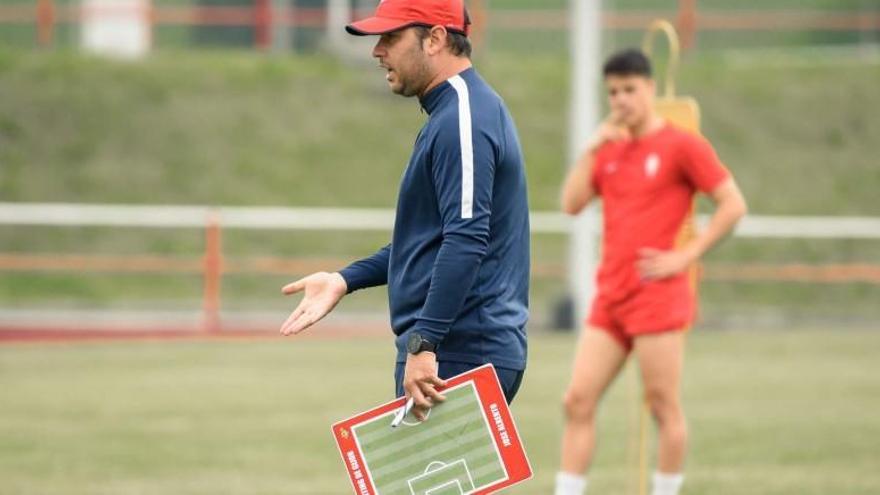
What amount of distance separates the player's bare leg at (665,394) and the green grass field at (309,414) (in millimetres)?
1191

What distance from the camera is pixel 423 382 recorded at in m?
4.94

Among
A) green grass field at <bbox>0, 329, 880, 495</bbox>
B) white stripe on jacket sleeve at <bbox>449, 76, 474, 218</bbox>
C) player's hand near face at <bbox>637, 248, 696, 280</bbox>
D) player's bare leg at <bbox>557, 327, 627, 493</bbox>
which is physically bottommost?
green grass field at <bbox>0, 329, 880, 495</bbox>

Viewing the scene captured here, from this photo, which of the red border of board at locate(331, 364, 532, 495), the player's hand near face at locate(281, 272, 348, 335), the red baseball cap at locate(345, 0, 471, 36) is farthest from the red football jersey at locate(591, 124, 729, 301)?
the red border of board at locate(331, 364, 532, 495)

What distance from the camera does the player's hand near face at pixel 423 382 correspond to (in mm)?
4938

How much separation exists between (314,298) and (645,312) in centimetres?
273

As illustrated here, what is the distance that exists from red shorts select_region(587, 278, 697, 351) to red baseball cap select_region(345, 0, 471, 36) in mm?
2830

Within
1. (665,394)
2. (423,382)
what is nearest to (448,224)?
(423,382)

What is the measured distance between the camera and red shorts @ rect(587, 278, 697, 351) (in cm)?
773

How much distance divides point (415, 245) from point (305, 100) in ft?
70.2

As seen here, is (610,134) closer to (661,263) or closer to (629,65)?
(629,65)

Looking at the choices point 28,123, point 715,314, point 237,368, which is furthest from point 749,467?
point 28,123

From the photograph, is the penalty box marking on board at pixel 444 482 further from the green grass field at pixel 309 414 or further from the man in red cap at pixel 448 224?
the green grass field at pixel 309 414

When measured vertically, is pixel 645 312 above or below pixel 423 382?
below

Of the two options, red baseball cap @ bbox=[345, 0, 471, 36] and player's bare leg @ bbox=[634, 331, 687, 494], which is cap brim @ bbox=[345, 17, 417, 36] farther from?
player's bare leg @ bbox=[634, 331, 687, 494]
